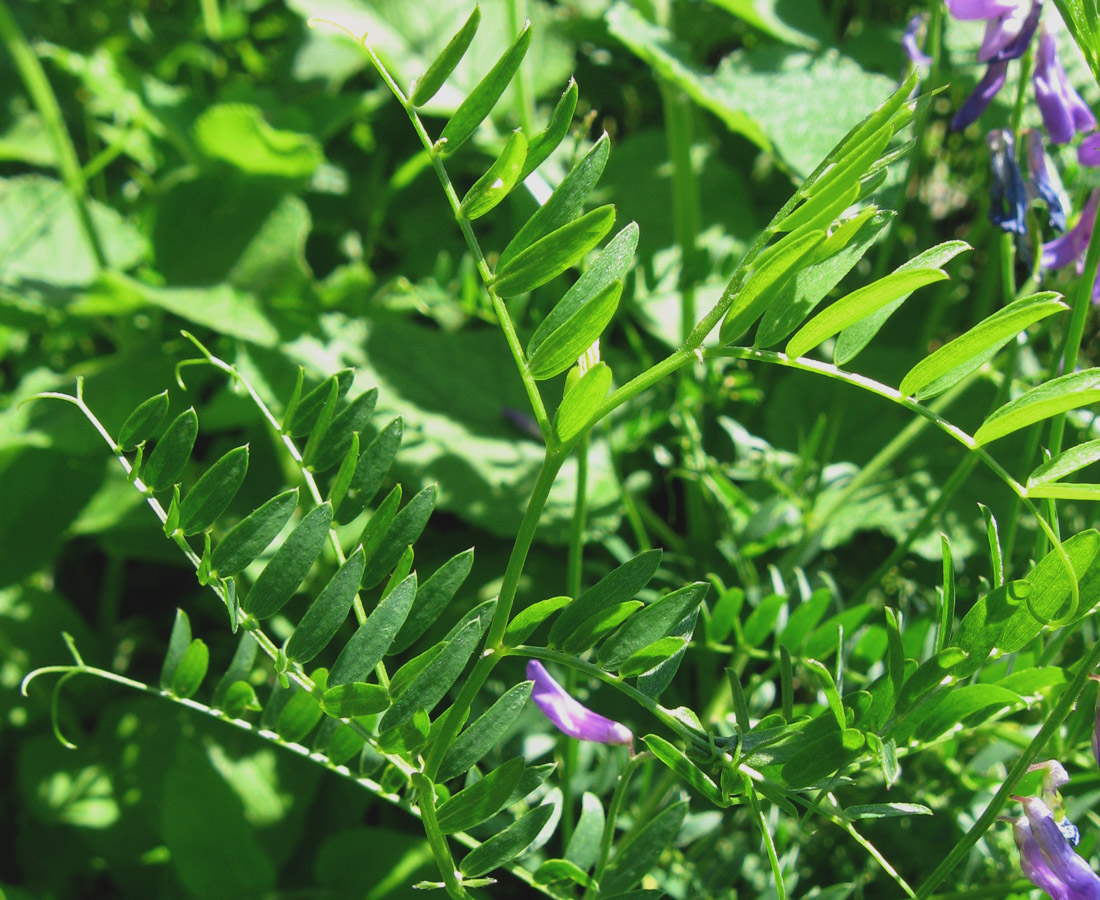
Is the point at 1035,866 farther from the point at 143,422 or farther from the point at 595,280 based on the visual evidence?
the point at 143,422

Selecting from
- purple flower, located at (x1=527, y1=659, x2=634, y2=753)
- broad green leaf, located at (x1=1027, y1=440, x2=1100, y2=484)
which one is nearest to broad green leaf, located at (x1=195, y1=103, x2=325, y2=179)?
purple flower, located at (x1=527, y1=659, x2=634, y2=753)

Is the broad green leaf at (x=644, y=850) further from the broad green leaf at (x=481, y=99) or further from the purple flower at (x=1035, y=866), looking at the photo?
the broad green leaf at (x=481, y=99)

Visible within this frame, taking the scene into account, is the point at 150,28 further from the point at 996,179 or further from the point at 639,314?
the point at 996,179

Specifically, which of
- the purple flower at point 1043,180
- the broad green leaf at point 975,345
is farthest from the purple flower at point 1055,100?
the broad green leaf at point 975,345

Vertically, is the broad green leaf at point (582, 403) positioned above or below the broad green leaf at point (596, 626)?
above

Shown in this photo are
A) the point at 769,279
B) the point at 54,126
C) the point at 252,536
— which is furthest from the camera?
the point at 54,126

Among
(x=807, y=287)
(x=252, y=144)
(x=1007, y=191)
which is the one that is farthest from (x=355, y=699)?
(x=252, y=144)
